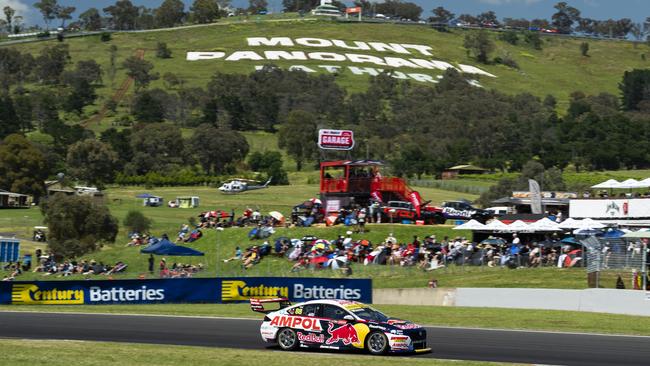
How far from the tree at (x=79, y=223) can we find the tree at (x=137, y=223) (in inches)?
202

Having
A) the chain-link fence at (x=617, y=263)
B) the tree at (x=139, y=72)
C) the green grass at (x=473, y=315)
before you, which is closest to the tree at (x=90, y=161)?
the tree at (x=139, y=72)

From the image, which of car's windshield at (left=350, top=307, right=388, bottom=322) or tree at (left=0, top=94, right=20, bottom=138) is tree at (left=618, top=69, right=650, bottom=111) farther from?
car's windshield at (left=350, top=307, right=388, bottom=322)

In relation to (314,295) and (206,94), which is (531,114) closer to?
(206,94)

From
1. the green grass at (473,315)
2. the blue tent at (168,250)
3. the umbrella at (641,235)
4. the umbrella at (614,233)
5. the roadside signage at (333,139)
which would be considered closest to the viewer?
the green grass at (473,315)

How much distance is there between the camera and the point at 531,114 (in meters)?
162

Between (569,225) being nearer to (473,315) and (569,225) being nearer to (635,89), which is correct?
(473,315)

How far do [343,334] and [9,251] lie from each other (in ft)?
102

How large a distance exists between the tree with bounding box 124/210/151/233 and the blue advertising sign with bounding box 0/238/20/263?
27.1 m

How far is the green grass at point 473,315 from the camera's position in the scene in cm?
3009

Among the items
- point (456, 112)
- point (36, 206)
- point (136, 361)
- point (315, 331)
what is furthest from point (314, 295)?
point (456, 112)

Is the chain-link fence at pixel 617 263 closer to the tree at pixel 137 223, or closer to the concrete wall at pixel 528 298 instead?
the concrete wall at pixel 528 298

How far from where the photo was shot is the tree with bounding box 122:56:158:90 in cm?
18200

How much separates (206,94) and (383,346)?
151361mm

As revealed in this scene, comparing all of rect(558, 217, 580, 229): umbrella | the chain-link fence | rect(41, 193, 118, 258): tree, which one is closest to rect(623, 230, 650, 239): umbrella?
rect(558, 217, 580, 229): umbrella
